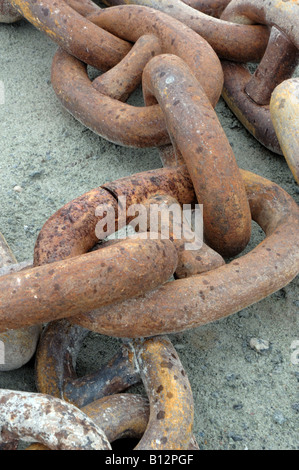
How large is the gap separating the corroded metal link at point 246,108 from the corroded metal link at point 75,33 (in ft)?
1.32

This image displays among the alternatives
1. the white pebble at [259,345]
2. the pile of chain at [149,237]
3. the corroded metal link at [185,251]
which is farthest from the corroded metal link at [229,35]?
the white pebble at [259,345]

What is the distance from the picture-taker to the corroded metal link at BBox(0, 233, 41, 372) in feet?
4.52

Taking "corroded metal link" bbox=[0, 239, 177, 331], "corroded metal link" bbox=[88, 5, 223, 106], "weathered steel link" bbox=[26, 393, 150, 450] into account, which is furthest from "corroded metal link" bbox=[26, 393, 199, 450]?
"corroded metal link" bbox=[88, 5, 223, 106]

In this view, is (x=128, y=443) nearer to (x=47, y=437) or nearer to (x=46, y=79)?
(x=47, y=437)

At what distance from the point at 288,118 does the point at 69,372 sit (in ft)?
2.95

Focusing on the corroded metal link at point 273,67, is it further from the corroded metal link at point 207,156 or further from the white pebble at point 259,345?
the white pebble at point 259,345

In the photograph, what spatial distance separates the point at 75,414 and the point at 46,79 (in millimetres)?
1514

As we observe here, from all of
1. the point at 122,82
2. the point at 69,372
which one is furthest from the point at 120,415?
the point at 122,82

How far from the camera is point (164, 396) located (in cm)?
123

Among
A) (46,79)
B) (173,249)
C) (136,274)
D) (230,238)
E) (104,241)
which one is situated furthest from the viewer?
(46,79)

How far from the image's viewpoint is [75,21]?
76.0 inches

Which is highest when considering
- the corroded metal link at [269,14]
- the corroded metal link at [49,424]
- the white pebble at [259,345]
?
the corroded metal link at [269,14]

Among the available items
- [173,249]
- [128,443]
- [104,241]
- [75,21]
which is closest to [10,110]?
[75,21]

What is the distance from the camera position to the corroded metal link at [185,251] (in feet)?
4.65
